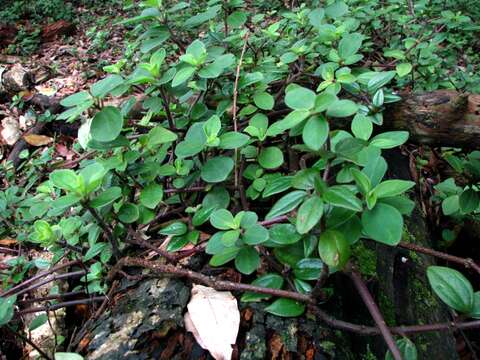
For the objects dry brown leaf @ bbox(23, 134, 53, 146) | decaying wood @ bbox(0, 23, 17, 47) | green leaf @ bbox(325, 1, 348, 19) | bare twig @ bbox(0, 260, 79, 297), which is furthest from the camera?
decaying wood @ bbox(0, 23, 17, 47)

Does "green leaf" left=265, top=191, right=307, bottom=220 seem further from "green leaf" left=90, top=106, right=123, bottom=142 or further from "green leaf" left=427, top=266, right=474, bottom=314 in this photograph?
"green leaf" left=90, top=106, right=123, bottom=142

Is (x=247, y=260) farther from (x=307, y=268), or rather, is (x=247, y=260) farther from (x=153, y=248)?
(x=153, y=248)

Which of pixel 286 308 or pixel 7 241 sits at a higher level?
pixel 286 308

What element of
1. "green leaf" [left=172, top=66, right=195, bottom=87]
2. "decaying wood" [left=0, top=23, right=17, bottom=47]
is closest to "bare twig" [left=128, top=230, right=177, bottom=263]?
"green leaf" [left=172, top=66, right=195, bottom=87]

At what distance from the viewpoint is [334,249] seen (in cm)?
77

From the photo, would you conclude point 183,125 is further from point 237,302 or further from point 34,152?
point 34,152

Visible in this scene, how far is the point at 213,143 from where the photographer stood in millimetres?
1165

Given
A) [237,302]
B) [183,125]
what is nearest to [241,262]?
[237,302]

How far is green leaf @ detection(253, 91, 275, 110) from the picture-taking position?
140 centimetres

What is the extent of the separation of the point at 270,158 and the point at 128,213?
0.48 m

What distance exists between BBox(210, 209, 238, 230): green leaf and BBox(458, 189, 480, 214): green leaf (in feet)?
2.69

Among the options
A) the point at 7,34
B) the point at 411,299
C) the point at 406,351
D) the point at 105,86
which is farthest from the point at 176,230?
the point at 7,34

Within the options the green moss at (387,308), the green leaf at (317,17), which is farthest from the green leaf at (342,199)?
the green leaf at (317,17)

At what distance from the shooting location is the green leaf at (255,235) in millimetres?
945
